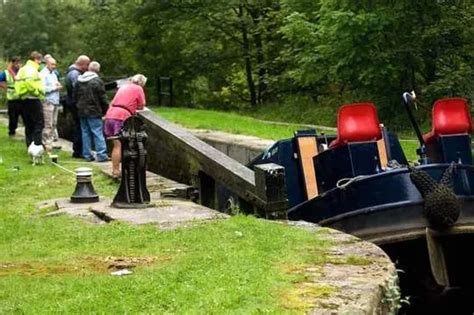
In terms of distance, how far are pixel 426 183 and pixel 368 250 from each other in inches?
97.4

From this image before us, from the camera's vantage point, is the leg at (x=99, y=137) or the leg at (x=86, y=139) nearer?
the leg at (x=99, y=137)

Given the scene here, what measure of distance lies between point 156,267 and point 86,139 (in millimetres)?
9119

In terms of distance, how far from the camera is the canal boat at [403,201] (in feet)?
28.1

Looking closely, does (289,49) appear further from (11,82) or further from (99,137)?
(99,137)

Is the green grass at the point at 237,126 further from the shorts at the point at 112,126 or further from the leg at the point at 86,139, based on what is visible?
the shorts at the point at 112,126

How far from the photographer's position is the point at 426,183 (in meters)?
8.54

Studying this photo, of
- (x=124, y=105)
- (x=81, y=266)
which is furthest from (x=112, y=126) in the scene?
(x=81, y=266)

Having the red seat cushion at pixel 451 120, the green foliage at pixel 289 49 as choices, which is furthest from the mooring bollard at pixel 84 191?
the green foliage at pixel 289 49

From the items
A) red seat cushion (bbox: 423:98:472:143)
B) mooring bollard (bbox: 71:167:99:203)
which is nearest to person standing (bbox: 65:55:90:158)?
mooring bollard (bbox: 71:167:99:203)

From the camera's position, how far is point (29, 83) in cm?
1423

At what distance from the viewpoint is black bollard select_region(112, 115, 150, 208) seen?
8953 millimetres

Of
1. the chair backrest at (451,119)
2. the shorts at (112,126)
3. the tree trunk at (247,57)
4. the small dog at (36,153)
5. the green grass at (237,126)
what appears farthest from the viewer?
the tree trunk at (247,57)

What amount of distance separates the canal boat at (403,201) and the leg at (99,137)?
5478mm

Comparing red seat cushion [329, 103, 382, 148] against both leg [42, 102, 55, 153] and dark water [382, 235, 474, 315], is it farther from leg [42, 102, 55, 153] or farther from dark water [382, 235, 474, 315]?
leg [42, 102, 55, 153]
